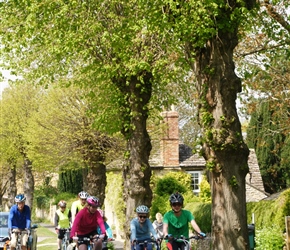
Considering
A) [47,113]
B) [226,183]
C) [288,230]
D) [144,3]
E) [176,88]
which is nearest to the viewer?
[226,183]

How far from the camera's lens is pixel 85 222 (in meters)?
13.6

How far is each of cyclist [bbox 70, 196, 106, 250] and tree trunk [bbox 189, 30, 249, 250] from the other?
2.92 m

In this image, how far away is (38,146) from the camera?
128 ft

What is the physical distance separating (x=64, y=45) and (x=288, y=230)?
8331 mm

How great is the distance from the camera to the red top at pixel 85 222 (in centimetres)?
1348

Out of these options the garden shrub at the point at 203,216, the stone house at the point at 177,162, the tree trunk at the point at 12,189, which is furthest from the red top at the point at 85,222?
the tree trunk at the point at 12,189

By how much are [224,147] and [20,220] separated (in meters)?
5.92

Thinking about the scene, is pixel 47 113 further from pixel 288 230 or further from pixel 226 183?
pixel 226 183

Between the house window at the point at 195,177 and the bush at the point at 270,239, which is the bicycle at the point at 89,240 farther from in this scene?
the house window at the point at 195,177

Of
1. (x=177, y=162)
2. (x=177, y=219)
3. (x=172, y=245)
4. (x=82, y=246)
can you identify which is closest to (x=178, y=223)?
(x=177, y=219)

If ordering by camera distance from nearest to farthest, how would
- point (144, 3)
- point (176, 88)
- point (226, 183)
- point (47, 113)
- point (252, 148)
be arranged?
point (226, 183), point (144, 3), point (176, 88), point (47, 113), point (252, 148)

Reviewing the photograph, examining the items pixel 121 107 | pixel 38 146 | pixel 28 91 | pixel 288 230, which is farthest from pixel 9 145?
pixel 288 230

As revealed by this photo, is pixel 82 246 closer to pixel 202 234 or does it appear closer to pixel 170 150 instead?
pixel 202 234

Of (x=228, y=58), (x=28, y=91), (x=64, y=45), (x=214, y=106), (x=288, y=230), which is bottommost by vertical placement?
(x=288, y=230)
